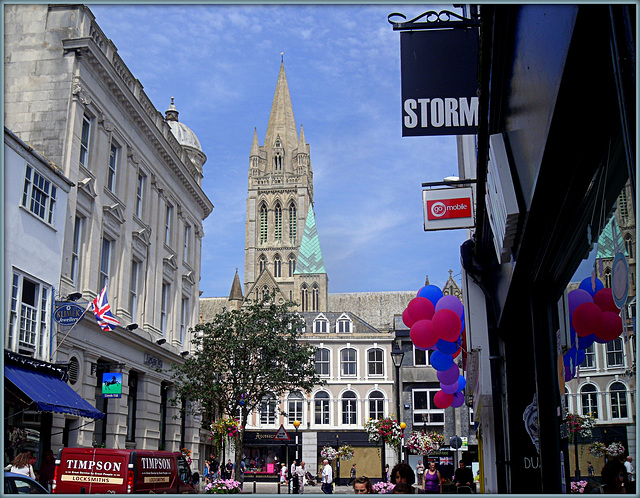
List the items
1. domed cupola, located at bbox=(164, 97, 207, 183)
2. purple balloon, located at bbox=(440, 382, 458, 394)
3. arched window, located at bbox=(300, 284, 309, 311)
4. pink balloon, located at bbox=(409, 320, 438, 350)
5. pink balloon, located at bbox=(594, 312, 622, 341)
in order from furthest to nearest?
arched window, located at bbox=(300, 284, 309, 311)
domed cupola, located at bbox=(164, 97, 207, 183)
purple balloon, located at bbox=(440, 382, 458, 394)
pink balloon, located at bbox=(409, 320, 438, 350)
pink balloon, located at bbox=(594, 312, 622, 341)

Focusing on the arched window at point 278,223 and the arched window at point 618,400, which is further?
the arched window at point 278,223

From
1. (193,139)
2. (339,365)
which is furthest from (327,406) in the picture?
(193,139)

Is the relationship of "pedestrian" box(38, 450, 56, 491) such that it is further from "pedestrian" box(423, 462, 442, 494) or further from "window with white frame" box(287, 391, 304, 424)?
"window with white frame" box(287, 391, 304, 424)

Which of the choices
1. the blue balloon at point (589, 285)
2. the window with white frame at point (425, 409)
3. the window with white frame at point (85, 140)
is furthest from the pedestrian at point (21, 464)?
the window with white frame at point (425, 409)

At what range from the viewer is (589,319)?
193 inches

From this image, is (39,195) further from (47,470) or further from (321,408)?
(321,408)

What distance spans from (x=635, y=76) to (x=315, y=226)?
367 ft

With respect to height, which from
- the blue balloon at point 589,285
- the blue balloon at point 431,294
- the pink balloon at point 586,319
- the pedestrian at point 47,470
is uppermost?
the blue balloon at point 431,294

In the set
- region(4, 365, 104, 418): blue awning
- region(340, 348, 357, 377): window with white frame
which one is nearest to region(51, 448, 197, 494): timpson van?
region(4, 365, 104, 418): blue awning

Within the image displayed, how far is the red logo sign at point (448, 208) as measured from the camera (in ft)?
38.6

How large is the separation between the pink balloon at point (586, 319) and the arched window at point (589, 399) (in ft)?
1.37

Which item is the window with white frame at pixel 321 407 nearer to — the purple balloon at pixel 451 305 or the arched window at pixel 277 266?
the purple balloon at pixel 451 305

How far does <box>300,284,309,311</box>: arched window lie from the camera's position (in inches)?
4166

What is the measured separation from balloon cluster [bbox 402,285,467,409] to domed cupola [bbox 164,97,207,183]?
27458 mm
